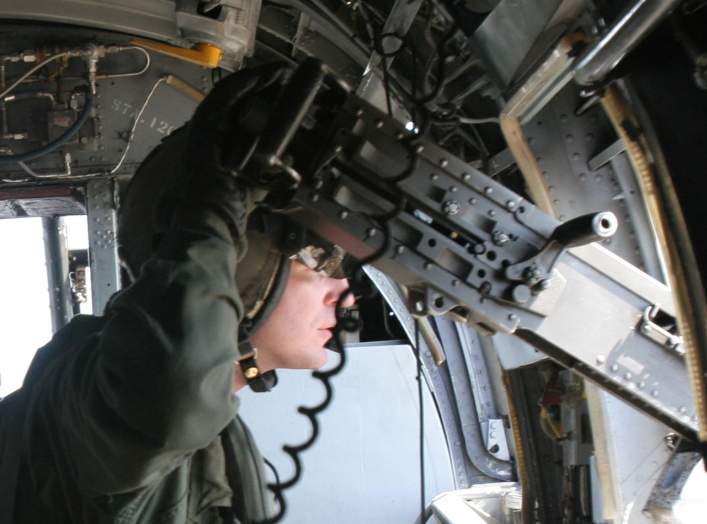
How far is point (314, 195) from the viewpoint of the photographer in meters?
1.49

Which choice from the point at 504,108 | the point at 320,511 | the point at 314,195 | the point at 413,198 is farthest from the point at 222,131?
the point at 320,511

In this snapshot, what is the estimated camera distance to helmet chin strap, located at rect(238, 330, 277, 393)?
161 centimetres

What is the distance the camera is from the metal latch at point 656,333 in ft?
6.07

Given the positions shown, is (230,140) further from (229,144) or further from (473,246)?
(473,246)

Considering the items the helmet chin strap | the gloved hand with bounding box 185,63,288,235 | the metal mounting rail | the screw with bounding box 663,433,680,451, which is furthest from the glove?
the screw with bounding box 663,433,680,451

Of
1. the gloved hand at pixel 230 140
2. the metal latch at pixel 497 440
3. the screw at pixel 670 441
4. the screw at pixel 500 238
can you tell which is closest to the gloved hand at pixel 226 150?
the gloved hand at pixel 230 140

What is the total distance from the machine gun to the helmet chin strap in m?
0.32

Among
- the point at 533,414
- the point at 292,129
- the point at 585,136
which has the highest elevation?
the point at 585,136

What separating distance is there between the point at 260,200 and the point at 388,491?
361cm

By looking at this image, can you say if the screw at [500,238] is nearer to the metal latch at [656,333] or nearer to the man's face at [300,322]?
the man's face at [300,322]

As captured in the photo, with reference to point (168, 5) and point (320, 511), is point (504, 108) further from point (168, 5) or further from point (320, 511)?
point (320, 511)

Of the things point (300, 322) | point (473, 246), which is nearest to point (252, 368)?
point (300, 322)

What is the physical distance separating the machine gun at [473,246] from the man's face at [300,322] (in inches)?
8.0

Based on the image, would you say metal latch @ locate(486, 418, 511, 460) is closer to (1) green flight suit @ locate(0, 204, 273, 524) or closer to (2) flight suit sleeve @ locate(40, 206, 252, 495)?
(1) green flight suit @ locate(0, 204, 273, 524)
